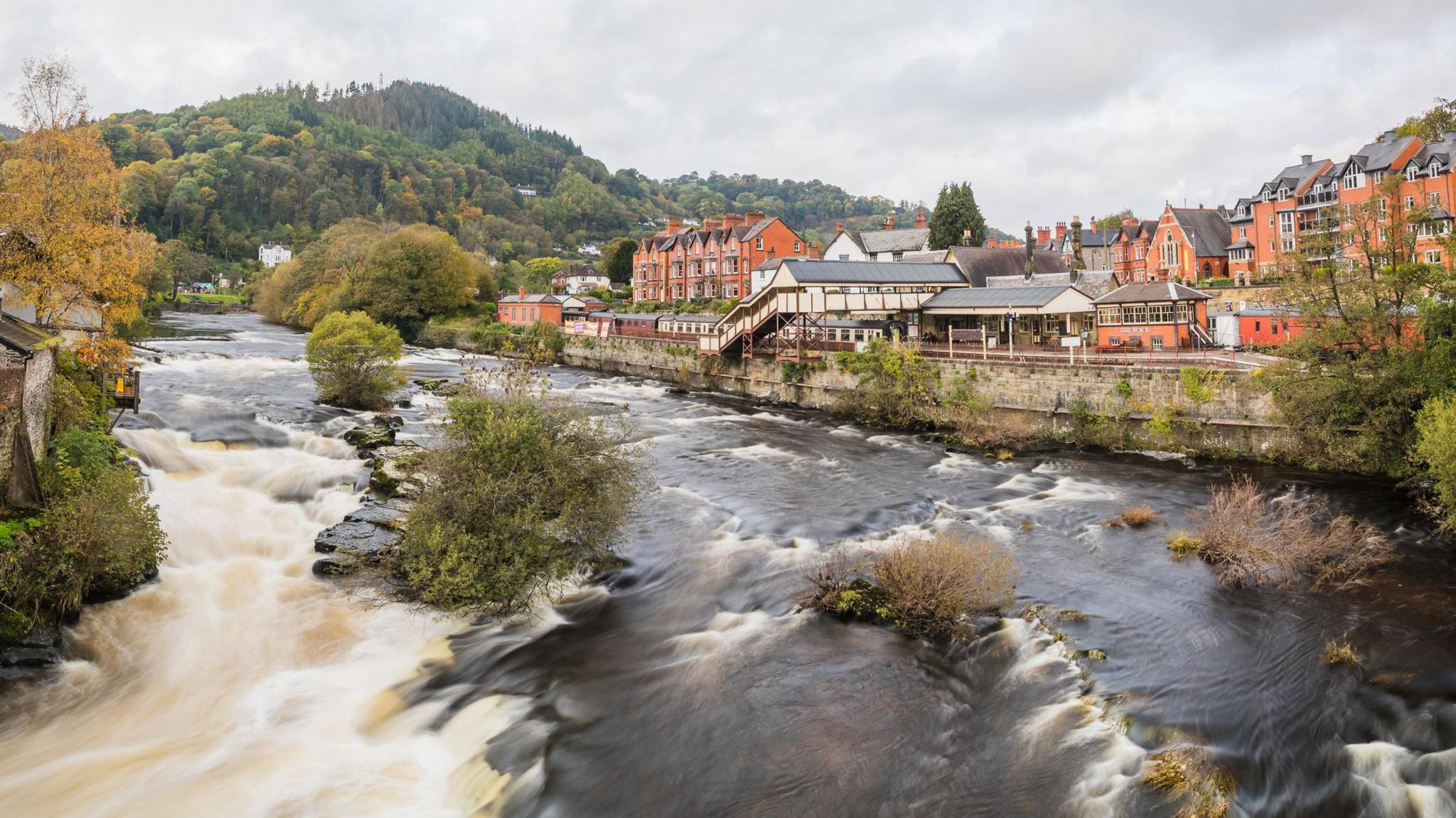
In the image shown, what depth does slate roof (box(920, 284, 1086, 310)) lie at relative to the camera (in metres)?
38.3

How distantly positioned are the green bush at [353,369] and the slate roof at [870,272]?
733 inches

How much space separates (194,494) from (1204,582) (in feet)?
73.1

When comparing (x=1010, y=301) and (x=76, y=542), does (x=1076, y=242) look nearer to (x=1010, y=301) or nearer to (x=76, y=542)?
(x=1010, y=301)

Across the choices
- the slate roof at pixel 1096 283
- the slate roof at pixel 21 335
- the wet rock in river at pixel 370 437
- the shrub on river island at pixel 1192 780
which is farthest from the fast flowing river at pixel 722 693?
the slate roof at pixel 1096 283

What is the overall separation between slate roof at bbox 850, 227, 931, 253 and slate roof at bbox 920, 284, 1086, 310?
26.1 meters

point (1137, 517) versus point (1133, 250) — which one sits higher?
point (1133, 250)

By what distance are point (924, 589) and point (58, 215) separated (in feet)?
69.7

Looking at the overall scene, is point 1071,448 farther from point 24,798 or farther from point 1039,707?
point 24,798

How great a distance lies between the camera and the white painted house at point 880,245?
69.0 meters

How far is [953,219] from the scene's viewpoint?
235 ft

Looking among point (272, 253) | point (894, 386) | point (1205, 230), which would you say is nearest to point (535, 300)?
point (894, 386)

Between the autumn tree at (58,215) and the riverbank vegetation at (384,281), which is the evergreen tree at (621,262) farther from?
the autumn tree at (58,215)

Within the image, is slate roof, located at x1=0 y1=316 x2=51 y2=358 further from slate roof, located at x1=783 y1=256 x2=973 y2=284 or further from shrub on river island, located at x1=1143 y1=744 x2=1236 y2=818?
slate roof, located at x1=783 y1=256 x2=973 y2=284

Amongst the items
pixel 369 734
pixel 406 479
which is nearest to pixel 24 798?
pixel 369 734
